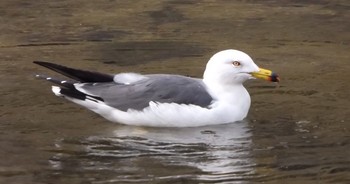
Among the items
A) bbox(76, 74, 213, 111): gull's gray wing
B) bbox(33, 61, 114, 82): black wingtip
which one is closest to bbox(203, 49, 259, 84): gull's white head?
bbox(76, 74, 213, 111): gull's gray wing

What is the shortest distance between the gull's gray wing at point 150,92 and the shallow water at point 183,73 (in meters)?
0.22

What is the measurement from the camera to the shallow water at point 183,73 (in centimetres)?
745

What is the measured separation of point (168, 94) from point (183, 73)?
5.42ft

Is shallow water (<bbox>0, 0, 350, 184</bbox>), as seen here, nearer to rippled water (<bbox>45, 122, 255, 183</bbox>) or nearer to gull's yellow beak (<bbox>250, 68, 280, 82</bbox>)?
rippled water (<bbox>45, 122, 255, 183</bbox>)

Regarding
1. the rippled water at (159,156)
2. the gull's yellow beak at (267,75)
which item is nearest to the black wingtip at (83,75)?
the rippled water at (159,156)

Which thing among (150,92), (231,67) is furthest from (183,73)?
(150,92)

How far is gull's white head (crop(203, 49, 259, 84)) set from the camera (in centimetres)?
879

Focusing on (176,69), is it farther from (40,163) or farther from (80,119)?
(40,163)

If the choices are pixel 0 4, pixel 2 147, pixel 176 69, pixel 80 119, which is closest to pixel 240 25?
pixel 176 69

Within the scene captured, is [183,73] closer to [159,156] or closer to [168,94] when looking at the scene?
[168,94]

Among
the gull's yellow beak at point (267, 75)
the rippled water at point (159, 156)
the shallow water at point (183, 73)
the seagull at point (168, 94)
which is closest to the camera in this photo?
the rippled water at point (159, 156)

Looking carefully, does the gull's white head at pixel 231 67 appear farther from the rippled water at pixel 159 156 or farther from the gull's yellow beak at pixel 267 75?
the rippled water at pixel 159 156

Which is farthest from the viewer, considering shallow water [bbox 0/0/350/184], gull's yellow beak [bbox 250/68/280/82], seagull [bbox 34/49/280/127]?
gull's yellow beak [bbox 250/68/280/82]

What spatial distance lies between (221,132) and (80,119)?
1213mm
